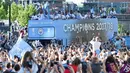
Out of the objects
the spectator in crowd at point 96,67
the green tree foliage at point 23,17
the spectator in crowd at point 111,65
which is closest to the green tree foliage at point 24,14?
the green tree foliage at point 23,17

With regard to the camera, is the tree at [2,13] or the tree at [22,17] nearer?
the tree at [22,17]

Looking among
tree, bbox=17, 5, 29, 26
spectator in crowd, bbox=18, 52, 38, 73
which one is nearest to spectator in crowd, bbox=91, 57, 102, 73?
spectator in crowd, bbox=18, 52, 38, 73

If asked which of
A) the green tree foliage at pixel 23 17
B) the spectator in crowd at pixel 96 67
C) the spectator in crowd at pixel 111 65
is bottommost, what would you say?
the green tree foliage at pixel 23 17

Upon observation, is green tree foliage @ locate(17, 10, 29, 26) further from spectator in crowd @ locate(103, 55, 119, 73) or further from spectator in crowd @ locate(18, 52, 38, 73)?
spectator in crowd @ locate(18, 52, 38, 73)

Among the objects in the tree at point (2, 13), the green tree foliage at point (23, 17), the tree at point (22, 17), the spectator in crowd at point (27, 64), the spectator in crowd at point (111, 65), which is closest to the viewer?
the spectator in crowd at point (27, 64)

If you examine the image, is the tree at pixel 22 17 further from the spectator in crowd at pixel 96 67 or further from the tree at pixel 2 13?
the spectator in crowd at pixel 96 67

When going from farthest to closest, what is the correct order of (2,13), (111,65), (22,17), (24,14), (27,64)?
(2,13) → (24,14) → (22,17) → (111,65) → (27,64)

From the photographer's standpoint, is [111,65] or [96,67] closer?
[111,65]

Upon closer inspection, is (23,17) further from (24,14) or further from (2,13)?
(2,13)

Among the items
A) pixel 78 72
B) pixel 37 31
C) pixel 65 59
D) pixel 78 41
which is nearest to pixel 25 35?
pixel 37 31

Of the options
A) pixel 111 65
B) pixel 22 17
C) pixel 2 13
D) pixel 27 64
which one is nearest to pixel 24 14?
pixel 22 17

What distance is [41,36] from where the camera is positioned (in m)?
35.8

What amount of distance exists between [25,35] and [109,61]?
72.2ft

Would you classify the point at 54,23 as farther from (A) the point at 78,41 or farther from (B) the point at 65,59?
(B) the point at 65,59
